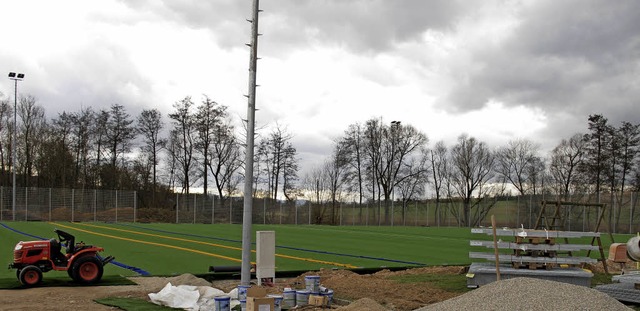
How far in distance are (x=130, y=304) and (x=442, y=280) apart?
24.8 feet

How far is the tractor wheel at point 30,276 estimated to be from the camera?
12.5m

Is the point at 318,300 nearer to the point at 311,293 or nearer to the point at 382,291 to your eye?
the point at 311,293

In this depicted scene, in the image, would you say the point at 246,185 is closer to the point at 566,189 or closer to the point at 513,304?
the point at 513,304

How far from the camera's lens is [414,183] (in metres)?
79.6

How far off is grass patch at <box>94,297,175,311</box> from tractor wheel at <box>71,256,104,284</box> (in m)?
1.94

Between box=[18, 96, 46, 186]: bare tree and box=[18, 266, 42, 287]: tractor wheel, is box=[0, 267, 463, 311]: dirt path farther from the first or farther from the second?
box=[18, 96, 46, 186]: bare tree

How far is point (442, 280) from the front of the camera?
48.8ft

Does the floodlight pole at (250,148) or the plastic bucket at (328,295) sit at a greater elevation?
the floodlight pole at (250,148)

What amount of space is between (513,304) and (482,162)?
2964 inches

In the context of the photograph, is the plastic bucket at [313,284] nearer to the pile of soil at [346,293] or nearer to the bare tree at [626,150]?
the pile of soil at [346,293]

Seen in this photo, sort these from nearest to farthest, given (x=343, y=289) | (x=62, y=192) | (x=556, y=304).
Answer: (x=556, y=304) → (x=343, y=289) → (x=62, y=192)

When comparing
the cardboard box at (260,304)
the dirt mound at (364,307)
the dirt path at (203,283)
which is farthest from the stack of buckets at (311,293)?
the cardboard box at (260,304)

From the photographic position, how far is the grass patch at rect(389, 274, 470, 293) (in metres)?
13.4

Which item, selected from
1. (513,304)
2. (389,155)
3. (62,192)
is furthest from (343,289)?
(389,155)
